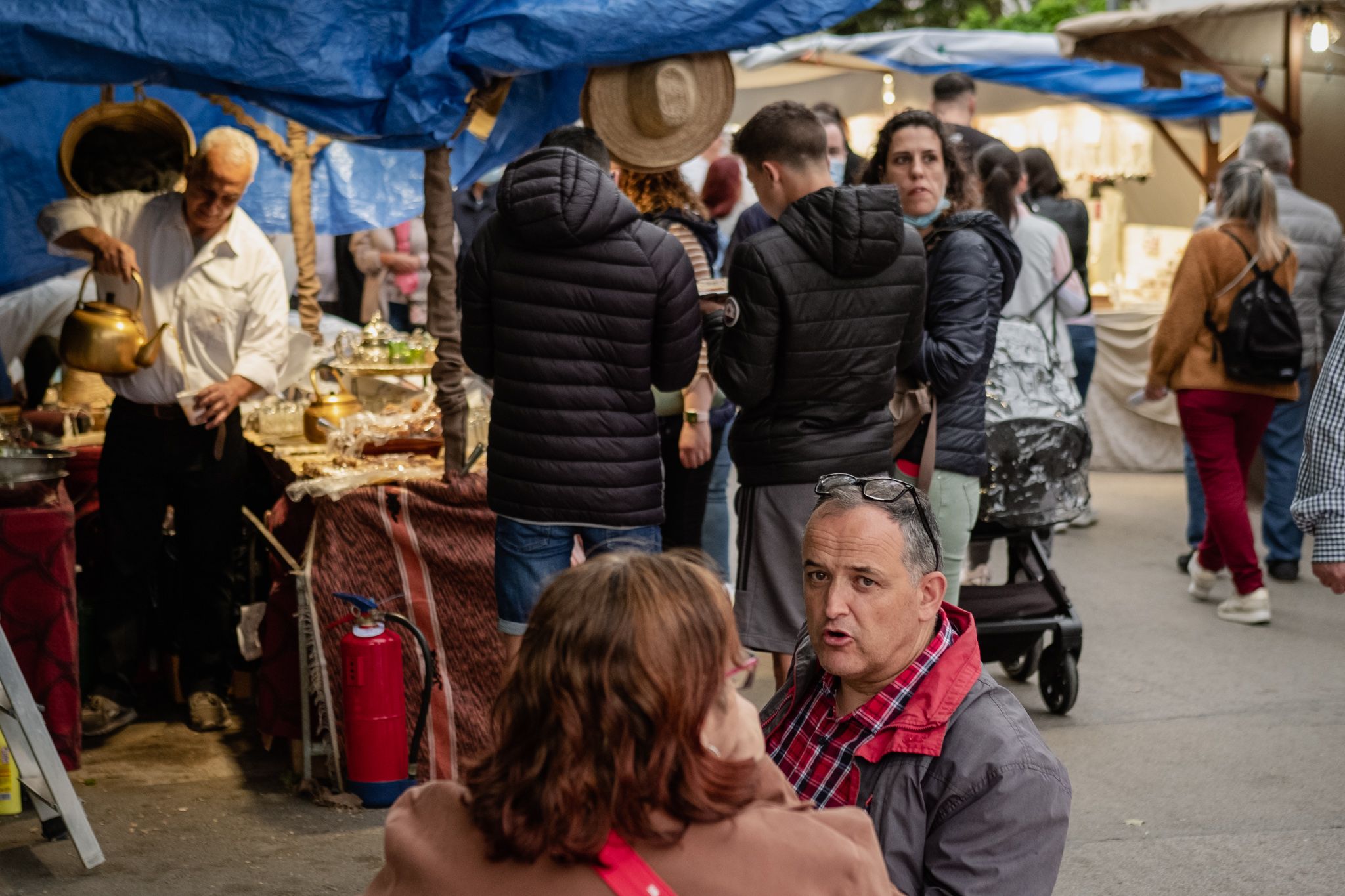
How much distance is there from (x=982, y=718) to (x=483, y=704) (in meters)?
2.54

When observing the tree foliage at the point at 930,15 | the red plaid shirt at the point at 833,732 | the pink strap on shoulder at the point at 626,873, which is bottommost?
the red plaid shirt at the point at 833,732

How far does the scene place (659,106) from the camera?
475cm

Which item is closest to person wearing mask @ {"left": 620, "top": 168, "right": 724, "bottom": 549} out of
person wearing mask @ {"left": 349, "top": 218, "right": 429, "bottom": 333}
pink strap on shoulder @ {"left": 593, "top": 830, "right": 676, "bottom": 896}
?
pink strap on shoulder @ {"left": 593, "top": 830, "right": 676, "bottom": 896}

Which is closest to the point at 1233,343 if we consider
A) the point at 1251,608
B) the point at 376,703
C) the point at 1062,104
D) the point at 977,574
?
the point at 1251,608

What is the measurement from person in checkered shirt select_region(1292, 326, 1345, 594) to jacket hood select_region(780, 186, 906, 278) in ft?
3.86

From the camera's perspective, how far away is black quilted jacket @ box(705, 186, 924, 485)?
4.00 meters

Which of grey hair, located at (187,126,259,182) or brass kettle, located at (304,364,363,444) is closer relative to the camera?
grey hair, located at (187,126,259,182)

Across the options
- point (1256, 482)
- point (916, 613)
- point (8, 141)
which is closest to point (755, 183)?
point (916, 613)

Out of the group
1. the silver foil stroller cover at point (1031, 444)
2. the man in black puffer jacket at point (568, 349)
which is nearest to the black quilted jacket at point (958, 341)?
the silver foil stroller cover at point (1031, 444)

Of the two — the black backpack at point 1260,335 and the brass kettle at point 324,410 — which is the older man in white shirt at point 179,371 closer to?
the brass kettle at point 324,410

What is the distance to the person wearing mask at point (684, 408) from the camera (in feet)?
16.9

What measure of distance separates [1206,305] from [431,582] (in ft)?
13.0

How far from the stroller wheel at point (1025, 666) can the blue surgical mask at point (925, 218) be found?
5.73 feet

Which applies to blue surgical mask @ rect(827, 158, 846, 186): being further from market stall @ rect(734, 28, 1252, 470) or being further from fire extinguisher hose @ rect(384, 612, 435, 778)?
fire extinguisher hose @ rect(384, 612, 435, 778)
